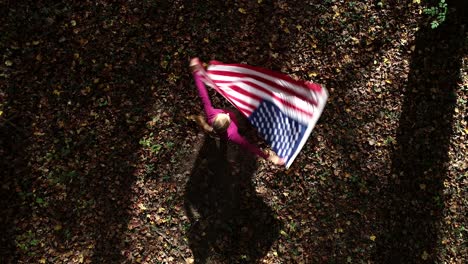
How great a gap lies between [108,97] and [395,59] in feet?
13.5

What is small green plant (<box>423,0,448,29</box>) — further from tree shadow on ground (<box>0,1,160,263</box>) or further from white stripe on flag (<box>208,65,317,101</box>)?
tree shadow on ground (<box>0,1,160,263</box>)

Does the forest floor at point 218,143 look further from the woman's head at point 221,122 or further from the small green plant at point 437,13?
the woman's head at point 221,122

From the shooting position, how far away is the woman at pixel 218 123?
4.20m

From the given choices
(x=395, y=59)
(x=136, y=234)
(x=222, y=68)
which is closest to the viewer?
(x=222, y=68)

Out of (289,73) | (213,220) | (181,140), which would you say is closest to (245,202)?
(213,220)

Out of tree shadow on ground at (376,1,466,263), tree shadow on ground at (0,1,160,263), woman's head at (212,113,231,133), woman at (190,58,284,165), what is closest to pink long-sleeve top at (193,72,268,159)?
woman at (190,58,284,165)

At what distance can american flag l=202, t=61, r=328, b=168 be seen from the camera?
3799 millimetres

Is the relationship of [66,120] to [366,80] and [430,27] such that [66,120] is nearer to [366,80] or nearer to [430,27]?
[366,80]

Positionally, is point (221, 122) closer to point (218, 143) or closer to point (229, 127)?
point (229, 127)

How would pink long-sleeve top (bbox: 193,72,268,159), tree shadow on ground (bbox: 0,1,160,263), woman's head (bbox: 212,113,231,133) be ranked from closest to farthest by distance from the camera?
woman's head (bbox: 212,113,231,133) < pink long-sleeve top (bbox: 193,72,268,159) < tree shadow on ground (bbox: 0,1,160,263)

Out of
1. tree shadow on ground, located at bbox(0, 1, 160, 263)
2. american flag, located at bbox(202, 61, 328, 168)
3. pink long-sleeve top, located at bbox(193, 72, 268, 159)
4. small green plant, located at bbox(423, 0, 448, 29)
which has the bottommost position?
tree shadow on ground, located at bbox(0, 1, 160, 263)

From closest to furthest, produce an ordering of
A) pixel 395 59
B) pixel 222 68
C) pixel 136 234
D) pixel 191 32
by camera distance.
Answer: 1. pixel 222 68
2. pixel 136 234
3. pixel 191 32
4. pixel 395 59

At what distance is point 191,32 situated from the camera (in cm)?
544

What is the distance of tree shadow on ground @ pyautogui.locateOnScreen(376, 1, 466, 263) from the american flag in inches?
92.7
